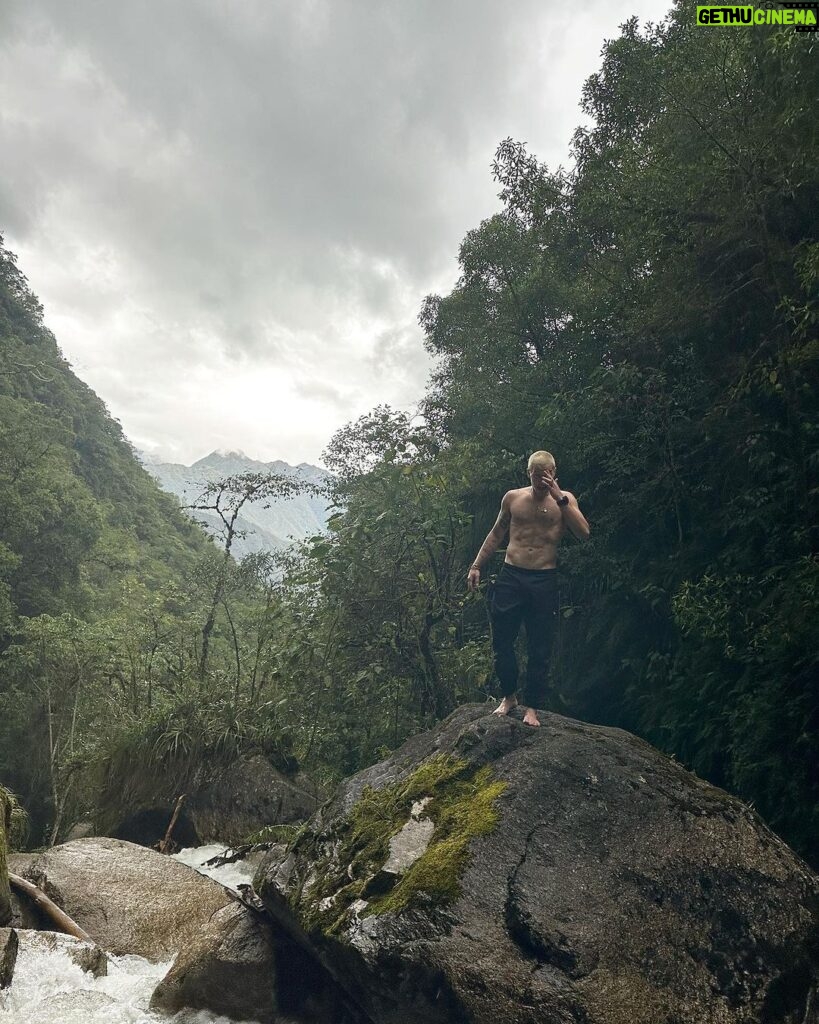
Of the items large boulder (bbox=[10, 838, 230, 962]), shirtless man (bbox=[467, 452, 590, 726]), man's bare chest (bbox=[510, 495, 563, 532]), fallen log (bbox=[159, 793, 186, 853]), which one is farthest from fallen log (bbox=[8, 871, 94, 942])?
man's bare chest (bbox=[510, 495, 563, 532])

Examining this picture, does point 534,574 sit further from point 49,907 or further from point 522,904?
point 49,907

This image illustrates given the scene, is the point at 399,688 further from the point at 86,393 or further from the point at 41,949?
the point at 86,393

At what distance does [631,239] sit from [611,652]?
5.86m

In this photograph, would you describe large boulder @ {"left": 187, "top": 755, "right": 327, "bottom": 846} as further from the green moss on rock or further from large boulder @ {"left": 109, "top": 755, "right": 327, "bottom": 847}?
the green moss on rock

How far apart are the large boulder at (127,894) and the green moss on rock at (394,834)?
86.4 inches

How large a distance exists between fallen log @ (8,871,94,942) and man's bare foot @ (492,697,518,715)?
3707 mm

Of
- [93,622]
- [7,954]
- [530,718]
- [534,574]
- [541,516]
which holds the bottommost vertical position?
[7,954]

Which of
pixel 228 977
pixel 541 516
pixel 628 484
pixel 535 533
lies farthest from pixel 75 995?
pixel 628 484

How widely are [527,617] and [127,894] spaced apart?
14.5 feet

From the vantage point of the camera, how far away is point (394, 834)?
Result: 3.73 metres

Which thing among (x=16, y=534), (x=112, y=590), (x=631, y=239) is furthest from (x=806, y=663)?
(x=112, y=590)

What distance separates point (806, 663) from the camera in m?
4.92

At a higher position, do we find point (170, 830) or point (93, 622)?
point (93, 622)

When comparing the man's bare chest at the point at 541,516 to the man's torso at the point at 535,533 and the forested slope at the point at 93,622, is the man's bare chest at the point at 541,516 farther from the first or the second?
the forested slope at the point at 93,622
